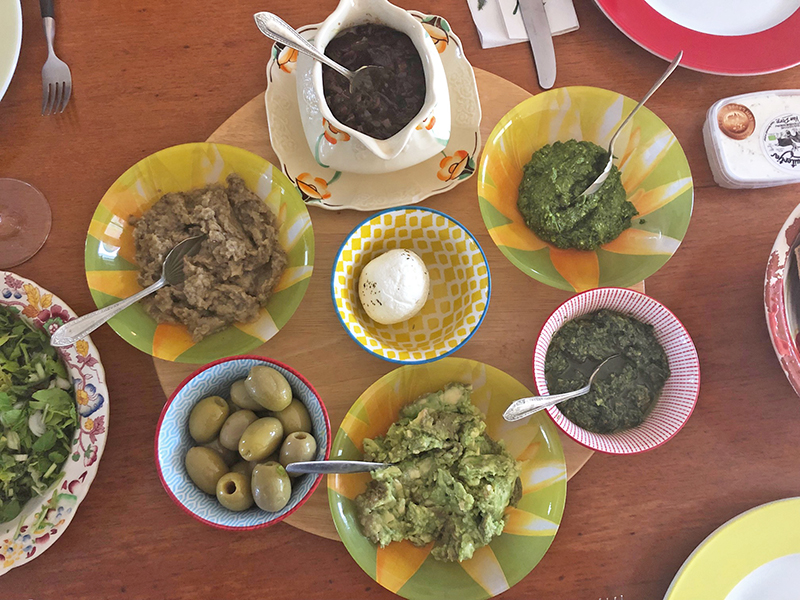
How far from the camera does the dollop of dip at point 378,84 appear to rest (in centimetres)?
122

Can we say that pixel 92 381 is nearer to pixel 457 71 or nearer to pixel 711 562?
pixel 457 71

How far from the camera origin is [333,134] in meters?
1.23

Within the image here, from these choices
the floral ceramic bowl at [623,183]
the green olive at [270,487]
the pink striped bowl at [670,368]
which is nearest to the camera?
the green olive at [270,487]

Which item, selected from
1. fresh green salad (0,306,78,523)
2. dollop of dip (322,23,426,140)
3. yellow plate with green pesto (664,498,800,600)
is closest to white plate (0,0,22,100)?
fresh green salad (0,306,78,523)

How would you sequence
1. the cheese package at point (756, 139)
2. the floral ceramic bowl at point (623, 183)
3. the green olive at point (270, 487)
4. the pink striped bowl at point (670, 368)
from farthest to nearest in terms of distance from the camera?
1. the cheese package at point (756, 139)
2. the floral ceramic bowl at point (623, 183)
3. the pink striped bowl at point (670, 368)
4. the green olive at point (270, 487)

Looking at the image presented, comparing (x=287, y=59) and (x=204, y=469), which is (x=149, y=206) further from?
(x=204, y=469)

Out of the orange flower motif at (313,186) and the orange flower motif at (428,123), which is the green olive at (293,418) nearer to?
the orange flower motif at (313,186)

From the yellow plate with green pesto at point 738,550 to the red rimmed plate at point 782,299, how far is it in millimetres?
316

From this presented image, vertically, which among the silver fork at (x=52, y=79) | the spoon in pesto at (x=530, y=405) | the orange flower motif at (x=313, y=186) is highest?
the silver fork at (x=52, y=79)

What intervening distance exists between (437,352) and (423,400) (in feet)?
0.43

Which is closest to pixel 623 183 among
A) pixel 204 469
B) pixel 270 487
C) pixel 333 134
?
pixel 333 134

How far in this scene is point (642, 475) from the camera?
1.40 m

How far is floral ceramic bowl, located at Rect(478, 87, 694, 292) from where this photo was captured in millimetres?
1324

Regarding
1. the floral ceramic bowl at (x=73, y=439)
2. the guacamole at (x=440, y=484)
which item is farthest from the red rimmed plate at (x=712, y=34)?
the floral ceramic bowl at (x=73, y=439)
